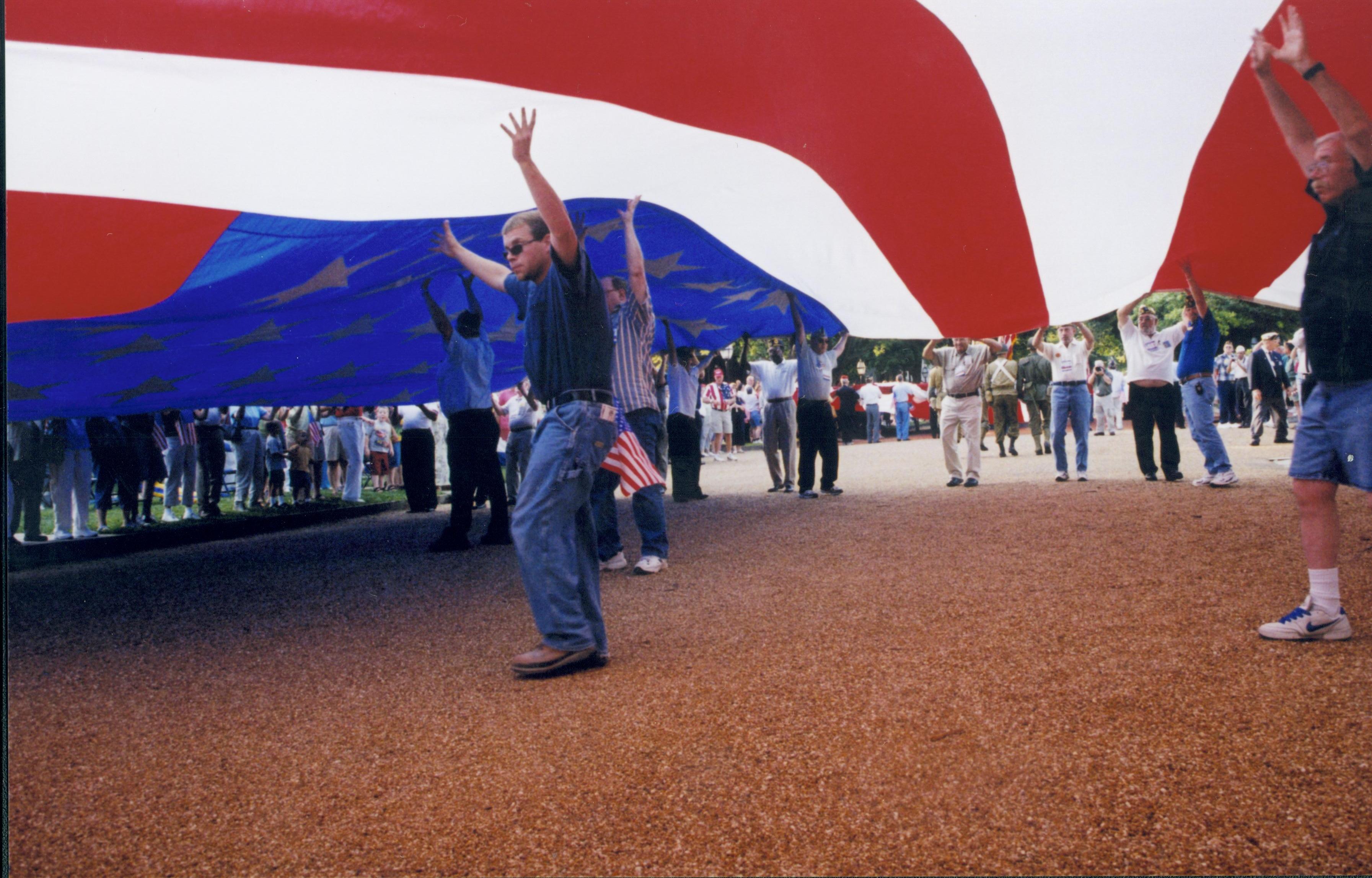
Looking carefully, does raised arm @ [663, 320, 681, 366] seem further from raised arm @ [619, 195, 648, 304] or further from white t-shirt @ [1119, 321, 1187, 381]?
white t-shirt @ [1119, 321, 1187, 381]

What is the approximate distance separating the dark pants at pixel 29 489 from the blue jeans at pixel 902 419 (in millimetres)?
17074

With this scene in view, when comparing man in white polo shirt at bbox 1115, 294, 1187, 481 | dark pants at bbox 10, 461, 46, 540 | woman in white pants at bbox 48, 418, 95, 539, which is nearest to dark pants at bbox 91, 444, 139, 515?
woman in white pants at bbox 48, 418, 95, 539

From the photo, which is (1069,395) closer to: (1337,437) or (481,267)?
(1337,437)

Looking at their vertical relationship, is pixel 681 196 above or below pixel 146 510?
above

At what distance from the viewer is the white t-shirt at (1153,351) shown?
6.73 meters

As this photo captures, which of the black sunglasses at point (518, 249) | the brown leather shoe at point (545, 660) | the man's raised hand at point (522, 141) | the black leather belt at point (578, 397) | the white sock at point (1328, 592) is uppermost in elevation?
the man's raised hand at point (522, 141)

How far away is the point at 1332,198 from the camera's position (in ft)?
7.78

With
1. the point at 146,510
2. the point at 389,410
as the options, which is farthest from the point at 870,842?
the point at 389,410

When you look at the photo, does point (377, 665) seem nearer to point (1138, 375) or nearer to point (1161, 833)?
point (1161, 833)

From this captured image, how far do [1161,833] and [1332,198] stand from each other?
1.98 meters

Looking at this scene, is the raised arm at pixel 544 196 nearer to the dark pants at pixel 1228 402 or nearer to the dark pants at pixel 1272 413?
the dark pants at pixel 1272 413

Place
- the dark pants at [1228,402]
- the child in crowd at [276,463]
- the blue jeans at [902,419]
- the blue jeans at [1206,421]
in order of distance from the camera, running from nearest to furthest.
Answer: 1. the blue jeans at [1206,421]
2. the child in crowd at [276,463]
3. the dark pants at [1228,402]
4. the blue jeans at [902,419]

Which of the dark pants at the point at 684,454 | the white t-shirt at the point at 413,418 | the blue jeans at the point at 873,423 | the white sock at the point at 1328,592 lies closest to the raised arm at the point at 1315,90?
the white sock at the point at 1328,592

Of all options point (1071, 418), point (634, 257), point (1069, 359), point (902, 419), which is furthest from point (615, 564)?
point (902, 419)
